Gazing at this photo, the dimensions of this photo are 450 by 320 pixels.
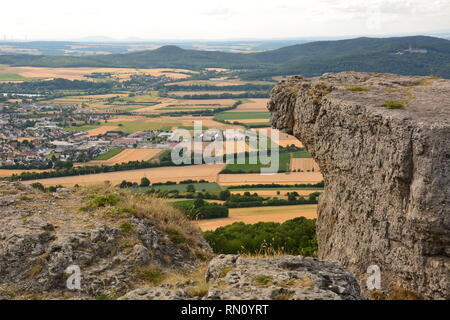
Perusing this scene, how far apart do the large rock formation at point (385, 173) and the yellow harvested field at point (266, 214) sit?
1247 cm

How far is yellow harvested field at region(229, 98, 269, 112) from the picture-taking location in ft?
302

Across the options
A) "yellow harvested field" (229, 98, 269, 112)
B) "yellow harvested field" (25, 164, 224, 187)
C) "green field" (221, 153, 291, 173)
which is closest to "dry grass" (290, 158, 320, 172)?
"green field" (221, 153, 291, 173)

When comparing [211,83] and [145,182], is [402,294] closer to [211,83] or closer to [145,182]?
[145,182]

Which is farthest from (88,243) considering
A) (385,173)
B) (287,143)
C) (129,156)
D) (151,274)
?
(287,143)

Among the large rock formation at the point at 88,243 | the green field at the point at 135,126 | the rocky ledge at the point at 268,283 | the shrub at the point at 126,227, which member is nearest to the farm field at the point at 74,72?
the green field at the point at 135,126

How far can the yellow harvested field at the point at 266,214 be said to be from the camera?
25.9m

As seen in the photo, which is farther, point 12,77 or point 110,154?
point 12,77

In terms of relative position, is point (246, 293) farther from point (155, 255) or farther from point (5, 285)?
point (5, 285)

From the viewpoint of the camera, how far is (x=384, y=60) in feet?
419

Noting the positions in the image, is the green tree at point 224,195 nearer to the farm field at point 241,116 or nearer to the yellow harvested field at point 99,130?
the yellow harvested field at point 99,130

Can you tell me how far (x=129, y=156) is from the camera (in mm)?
51438

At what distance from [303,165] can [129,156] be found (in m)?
19.1
